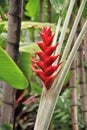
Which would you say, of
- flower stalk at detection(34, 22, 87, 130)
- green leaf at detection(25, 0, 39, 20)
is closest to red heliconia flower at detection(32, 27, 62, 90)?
flower stalk at detection(34, 22, 87, 130)

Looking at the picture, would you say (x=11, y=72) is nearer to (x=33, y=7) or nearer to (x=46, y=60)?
(x=46, y=60)

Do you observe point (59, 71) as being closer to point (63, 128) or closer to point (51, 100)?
point (51, 100)

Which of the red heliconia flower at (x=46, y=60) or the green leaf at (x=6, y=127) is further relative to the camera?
the green leaf at (x=6, y=127)

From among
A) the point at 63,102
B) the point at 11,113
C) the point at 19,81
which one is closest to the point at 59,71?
the point at 19,81

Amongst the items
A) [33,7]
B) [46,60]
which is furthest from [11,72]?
[33,7]

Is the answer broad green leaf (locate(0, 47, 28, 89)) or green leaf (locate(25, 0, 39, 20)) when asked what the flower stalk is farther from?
green leaf (locate(25, 0, 39, 20))

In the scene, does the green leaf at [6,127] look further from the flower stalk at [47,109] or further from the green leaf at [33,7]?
the green leaf at [33,7]

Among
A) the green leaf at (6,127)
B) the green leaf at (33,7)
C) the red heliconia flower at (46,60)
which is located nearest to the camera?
the red heliconia flower at (46,60)

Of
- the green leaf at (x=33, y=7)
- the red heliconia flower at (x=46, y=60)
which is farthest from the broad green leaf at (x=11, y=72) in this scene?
the green leaf at (x=33, y=7)
